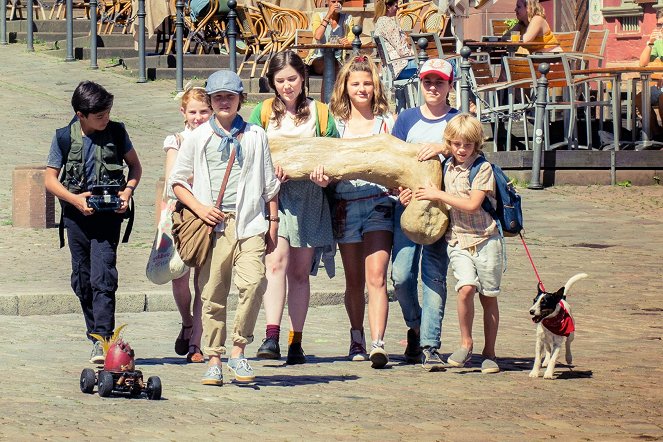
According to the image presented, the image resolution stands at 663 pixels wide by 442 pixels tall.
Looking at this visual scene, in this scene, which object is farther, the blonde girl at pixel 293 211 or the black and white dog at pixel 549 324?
the blonde girl at pixel 293 211

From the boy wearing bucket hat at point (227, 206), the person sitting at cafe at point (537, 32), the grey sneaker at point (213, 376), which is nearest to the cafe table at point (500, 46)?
the person sitting at cafe at point (537, 32)

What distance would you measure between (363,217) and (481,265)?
29.9 inches

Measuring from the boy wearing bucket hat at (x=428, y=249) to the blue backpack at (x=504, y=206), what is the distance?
29 cm

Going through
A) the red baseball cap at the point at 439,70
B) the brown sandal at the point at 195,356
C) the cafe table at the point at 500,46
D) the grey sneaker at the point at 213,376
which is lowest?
the brown sandal at the point at 195,356

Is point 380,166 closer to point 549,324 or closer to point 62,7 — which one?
point 549,324

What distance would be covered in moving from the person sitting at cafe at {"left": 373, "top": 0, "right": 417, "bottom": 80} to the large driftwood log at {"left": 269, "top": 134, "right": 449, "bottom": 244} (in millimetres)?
9756

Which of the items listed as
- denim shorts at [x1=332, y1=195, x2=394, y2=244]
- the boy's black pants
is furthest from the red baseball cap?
the boy's black pants

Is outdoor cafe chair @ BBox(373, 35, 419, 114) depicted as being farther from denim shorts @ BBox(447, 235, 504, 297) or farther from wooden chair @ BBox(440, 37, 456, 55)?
denim shorts @ BBox(447, 235, 504, 297)

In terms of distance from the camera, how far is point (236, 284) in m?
8.08

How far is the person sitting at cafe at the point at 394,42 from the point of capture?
1856 cm

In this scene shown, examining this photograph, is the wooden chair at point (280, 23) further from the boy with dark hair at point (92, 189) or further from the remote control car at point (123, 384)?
the remote control car at point (123, 384)

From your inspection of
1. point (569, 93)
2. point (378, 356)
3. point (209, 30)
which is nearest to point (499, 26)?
point (209, 30)

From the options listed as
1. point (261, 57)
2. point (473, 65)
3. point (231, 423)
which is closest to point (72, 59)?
point (261, 57)

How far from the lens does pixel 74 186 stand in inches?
348
